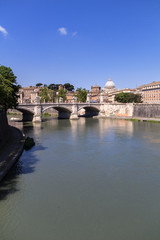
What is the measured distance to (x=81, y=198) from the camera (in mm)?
9766

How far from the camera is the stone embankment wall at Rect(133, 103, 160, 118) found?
48825 millimetres

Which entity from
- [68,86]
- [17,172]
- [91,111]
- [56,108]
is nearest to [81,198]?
[17,172]

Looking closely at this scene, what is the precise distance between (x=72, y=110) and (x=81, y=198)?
44.1 m

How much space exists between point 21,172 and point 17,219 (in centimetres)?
488

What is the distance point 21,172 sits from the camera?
12.9 meters

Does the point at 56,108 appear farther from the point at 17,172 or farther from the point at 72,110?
the point at 17,172

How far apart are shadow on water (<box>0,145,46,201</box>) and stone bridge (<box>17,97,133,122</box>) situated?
87.4 feet

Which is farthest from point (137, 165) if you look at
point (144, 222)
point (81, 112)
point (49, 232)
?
point (81, 112)

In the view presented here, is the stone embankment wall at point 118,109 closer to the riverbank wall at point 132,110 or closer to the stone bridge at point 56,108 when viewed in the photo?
the riverbank wall at point 132,110

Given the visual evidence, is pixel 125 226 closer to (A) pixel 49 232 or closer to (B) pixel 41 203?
(A) pixel 49 232

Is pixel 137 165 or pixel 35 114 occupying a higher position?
pixel 35 114

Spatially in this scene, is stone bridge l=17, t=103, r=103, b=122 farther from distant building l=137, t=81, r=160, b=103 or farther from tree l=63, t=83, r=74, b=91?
tree l=63, t=83, r=74, b=91

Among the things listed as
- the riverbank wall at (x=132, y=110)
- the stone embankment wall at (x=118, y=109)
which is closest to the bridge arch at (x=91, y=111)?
the stone embankment wall at (x=118, y=109)

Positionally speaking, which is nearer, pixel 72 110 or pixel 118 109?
pixel 72 110
